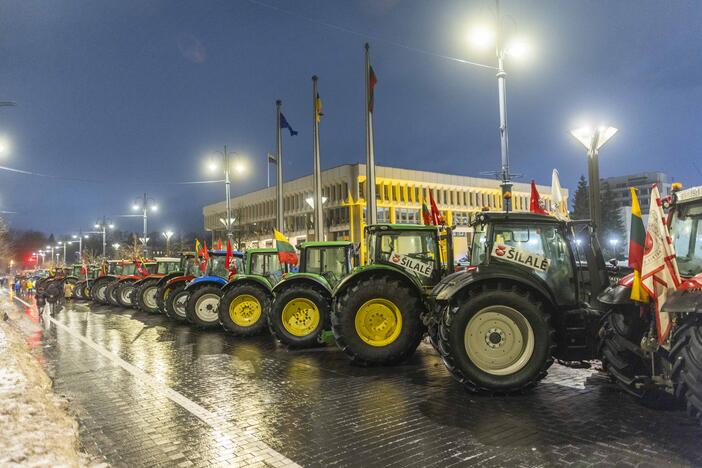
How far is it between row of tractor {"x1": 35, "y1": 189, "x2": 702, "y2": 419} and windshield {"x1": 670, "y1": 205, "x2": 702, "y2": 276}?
0.04 ft

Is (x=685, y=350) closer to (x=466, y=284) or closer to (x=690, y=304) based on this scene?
(x=690, y=304)

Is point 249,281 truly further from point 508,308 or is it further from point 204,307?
point 508,308

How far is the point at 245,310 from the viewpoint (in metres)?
12.6

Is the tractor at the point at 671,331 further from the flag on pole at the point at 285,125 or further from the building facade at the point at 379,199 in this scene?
the building facade at the point at 379,199

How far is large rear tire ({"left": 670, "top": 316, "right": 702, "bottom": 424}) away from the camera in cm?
419

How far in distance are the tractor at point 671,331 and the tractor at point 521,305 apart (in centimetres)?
64

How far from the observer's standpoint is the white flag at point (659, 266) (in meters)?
4.79

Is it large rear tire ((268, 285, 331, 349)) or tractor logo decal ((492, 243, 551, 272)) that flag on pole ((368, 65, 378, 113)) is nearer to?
large rear tire ((268, 285, 331, 349))

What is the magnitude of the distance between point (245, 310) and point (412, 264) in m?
5.48

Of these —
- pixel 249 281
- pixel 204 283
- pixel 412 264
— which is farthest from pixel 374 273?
pixel 204 283

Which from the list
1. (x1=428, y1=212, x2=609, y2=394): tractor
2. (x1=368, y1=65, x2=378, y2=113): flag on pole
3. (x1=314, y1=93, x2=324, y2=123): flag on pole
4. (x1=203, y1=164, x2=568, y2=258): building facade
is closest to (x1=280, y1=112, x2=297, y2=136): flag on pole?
(x1=314, y1=93, x2=324, y2=123): flag on pole

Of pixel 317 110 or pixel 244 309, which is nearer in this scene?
pixel 244 309

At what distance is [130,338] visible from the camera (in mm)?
12453

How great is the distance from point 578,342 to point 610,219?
59.4m
